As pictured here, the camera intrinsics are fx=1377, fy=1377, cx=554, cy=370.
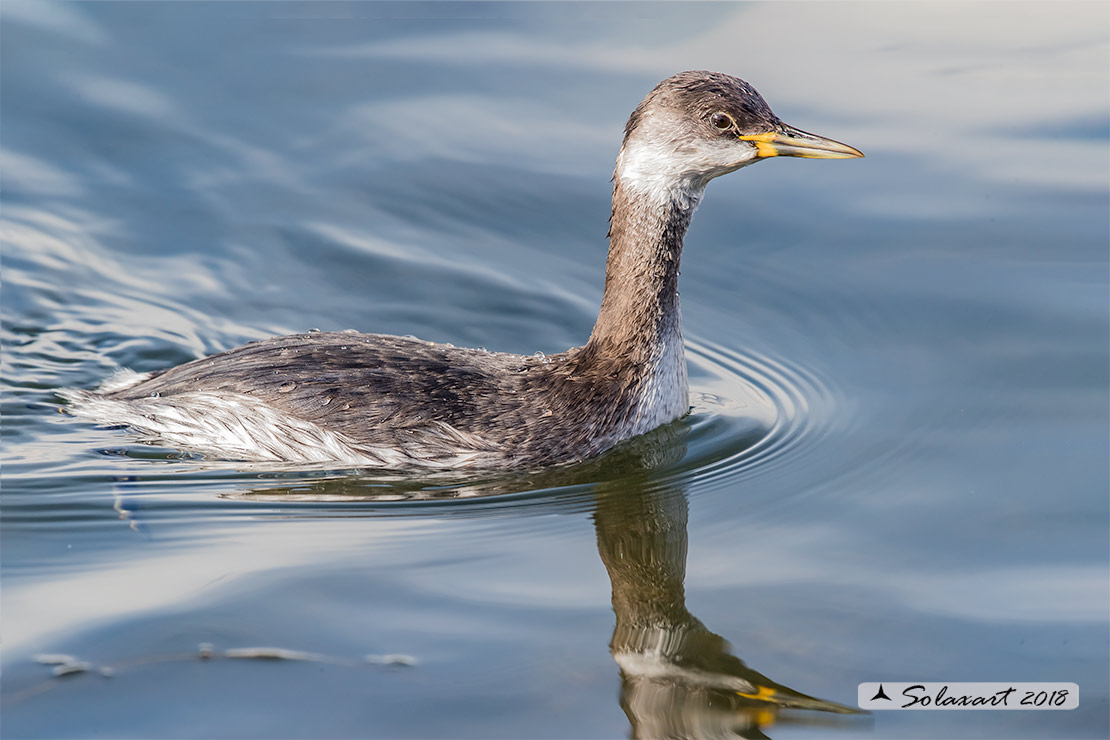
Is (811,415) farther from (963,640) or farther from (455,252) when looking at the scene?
(455,252)

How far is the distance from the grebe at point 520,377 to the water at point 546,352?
0.19 m

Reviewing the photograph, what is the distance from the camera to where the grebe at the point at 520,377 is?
7.16m

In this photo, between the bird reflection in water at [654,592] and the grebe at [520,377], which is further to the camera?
the grebe at [520,377]

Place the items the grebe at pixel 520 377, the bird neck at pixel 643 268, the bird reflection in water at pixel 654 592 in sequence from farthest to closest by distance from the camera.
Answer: the bird neck at pixel 643 268 < the grebe at pixel 520 377 < the bird reflection in water at pixel 654 592

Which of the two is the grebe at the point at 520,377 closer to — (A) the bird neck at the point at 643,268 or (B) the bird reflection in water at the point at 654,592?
(A) the bird neck at the point at 643,268

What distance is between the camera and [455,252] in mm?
10102

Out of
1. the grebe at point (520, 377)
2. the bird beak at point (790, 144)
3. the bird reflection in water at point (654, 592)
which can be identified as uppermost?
the bird beak at point (790, 144)

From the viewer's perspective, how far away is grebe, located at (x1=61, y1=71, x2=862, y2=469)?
7.16 metres

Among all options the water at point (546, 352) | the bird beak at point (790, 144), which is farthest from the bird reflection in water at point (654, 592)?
the bird beak at point (790, 144)

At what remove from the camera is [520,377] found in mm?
7535

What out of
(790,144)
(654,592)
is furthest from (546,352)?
(654,592)

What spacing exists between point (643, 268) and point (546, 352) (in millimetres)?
1759

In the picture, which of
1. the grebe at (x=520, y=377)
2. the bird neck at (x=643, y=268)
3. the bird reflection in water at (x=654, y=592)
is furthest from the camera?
the bird neck at (x=643, y=268)

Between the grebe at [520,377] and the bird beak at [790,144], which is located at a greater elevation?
the bird beak at [790,144]
